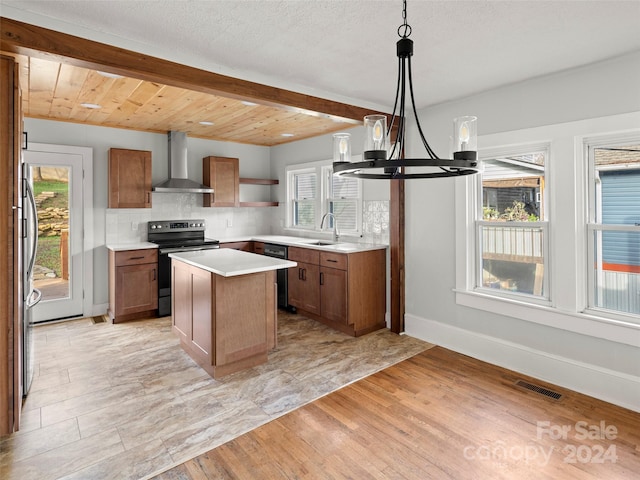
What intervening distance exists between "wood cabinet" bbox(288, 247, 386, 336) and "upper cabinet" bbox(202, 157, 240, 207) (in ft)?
5.32

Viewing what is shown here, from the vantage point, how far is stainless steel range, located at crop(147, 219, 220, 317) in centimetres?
477

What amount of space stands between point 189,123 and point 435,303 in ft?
11.7

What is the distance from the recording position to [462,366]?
132 inches

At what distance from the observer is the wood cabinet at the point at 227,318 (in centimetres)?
304

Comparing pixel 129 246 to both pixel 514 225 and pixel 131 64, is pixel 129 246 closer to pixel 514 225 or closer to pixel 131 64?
pixel 131 64

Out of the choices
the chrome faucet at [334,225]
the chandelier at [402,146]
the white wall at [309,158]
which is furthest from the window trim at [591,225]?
the chrome faucet at [334,225]

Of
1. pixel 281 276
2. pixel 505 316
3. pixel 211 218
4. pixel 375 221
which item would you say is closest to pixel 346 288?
pixel 375 221

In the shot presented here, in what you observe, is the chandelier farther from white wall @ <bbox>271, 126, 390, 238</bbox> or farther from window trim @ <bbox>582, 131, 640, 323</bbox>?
white wall @ <bbox>271, 126, 390, 238</bbox>

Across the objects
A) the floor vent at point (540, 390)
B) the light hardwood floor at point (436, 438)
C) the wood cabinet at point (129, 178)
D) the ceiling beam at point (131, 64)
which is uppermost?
the ceiling beam at point (131, 64)

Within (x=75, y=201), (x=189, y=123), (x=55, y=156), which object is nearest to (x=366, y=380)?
(x=189, y=123)

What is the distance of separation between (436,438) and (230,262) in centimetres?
203

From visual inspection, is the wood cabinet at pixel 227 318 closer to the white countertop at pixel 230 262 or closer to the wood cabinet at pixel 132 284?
the white countertop at pixel 230 262

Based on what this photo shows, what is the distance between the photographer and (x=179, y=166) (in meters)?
5.14

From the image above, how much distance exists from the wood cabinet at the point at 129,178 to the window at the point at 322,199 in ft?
6.76
